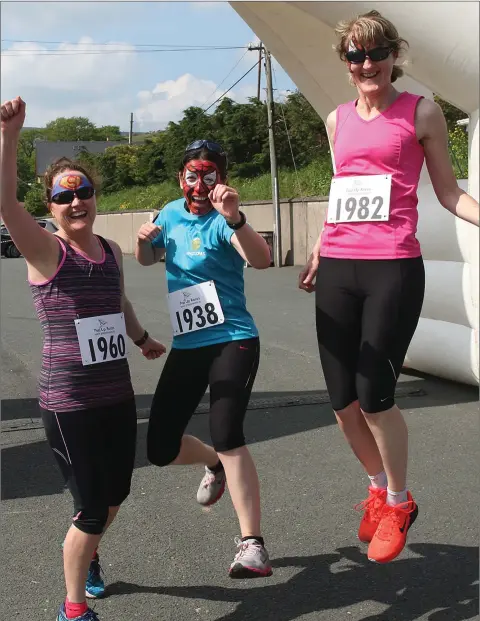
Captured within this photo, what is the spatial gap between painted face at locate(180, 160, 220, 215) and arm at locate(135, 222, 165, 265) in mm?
216

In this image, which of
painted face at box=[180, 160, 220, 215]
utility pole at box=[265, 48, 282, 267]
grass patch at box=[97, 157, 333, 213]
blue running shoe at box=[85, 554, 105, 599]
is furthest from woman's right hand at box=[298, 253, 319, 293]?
utility pole at box=[265, 48, 282, 267]

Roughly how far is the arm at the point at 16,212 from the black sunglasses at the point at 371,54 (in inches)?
51.1

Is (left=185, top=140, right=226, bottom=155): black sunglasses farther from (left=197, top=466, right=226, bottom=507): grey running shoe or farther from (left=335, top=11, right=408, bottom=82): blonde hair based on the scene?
(left=197, top=466, right=226, bottom=507): grey running shoe

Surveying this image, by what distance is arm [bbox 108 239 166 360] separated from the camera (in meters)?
3.34

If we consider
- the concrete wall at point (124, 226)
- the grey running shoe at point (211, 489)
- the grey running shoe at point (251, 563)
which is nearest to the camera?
the grey running shoe at point (251, 563)

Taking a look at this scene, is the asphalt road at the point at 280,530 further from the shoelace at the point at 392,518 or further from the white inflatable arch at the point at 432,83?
the white inflatable arch at the point at 432,83

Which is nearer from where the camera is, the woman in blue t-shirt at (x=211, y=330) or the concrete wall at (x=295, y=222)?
the woman in blue t-shirt at (x=211, y=330)

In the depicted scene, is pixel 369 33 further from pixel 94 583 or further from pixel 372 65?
pixel 94 583

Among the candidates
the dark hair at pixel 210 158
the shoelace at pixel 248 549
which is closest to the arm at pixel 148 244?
the dark hair at pixel 210 158

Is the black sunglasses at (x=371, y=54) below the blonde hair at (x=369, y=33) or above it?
below

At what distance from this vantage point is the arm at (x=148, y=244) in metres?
3.66

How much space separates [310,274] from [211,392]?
0.69 meters

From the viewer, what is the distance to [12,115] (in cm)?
280

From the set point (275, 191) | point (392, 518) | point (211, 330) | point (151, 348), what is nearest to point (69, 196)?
point (211, 330)
